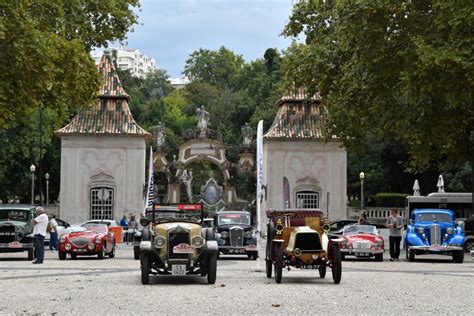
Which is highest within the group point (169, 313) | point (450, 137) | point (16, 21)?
point (16, 21)

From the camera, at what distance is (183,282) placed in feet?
69.6

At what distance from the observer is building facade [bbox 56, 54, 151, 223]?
57.6 meters

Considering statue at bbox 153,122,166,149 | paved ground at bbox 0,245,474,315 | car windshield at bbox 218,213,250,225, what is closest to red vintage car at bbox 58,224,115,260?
car windshield at bbox 218,213,250,225

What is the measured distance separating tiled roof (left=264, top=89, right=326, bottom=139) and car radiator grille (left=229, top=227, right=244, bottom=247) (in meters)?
24.1

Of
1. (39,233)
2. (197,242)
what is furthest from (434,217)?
(197,242)

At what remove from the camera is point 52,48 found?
109 ft

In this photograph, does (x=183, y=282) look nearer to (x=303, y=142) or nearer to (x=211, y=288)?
(x=211, y=288)

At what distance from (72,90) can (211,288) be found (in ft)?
59.9

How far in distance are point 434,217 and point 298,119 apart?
2498cm

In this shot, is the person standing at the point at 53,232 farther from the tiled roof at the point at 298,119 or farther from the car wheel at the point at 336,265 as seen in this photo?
the tiled roof at the point at 298,119

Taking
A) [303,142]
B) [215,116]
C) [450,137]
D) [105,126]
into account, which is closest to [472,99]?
[450,137]

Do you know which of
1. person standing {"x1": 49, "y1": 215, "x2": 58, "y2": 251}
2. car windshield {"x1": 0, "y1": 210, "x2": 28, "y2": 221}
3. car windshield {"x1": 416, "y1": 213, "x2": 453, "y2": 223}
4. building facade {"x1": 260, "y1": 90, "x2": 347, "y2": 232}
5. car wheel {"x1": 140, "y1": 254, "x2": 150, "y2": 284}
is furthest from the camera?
building facade {"x1": 260, "y1": 90, "x2": 347, "y2": 232}

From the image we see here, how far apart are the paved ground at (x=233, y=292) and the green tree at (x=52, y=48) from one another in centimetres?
815

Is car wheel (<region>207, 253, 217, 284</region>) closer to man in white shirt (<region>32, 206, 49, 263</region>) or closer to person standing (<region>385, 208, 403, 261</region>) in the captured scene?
man in white shirt (<region>32, 206, 49, 263</region>)
